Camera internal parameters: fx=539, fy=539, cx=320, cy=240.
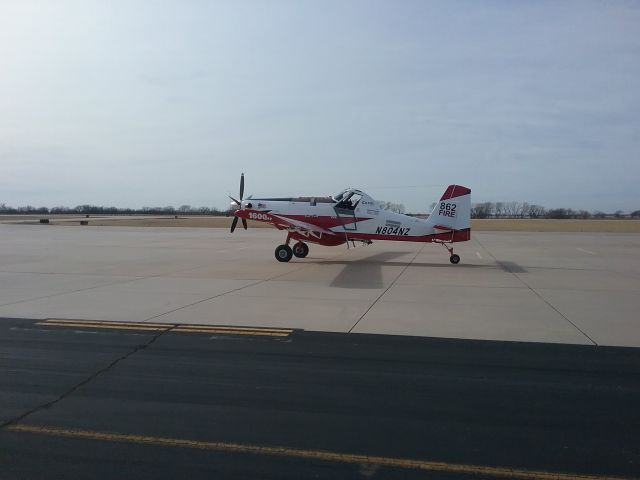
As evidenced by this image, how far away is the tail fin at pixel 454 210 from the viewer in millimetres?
21625

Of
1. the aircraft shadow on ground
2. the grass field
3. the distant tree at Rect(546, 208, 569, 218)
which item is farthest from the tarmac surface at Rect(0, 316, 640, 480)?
the distant tree at Rect(546, 208, 569, 218)

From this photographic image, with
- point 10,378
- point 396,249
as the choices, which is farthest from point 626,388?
point 396,249

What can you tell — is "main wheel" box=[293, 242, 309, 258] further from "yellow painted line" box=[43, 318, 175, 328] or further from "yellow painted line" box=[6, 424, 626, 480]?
"yellow painted line" box=[6, 424, 626, 480]

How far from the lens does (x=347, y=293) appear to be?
13.9m

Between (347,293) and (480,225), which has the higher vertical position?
(480,225)

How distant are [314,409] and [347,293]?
831cm

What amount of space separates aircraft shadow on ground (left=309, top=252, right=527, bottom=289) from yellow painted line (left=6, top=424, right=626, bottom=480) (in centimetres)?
1049

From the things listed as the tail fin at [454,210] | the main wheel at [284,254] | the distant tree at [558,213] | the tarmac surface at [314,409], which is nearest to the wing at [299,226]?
the main wheel at [284,254]

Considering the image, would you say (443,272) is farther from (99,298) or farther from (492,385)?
(492,385)

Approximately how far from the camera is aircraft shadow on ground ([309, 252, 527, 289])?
1588cm

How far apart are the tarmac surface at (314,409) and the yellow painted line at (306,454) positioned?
→ 0.05 feet

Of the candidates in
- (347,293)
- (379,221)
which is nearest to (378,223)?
(379,221)

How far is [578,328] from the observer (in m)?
9.80

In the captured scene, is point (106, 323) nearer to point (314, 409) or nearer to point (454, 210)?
point (314, 409)
